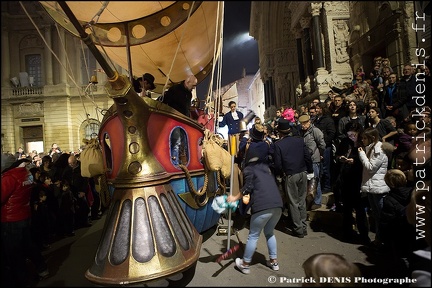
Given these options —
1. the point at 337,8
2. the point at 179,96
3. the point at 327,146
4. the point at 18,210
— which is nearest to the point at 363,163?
the point at 327,146

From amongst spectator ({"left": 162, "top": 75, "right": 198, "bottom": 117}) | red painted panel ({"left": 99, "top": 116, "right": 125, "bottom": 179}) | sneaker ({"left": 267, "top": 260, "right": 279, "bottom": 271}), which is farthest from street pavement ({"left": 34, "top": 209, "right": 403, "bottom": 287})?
spectator ({"left": 162, "top": 75, "right": 198, "bottom": 117})

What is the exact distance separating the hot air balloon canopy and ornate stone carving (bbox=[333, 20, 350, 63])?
7.98 meters

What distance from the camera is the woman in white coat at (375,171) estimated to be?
341 cm

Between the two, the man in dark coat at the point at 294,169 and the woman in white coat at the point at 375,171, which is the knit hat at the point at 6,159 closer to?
the man in dark coat at the point at 294,169

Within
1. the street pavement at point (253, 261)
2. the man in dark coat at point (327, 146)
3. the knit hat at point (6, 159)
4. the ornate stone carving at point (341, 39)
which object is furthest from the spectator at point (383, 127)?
the ornate stone carving at point (341, 39)

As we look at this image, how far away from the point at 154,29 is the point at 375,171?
11.4 feet

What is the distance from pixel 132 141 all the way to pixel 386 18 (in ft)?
33.6

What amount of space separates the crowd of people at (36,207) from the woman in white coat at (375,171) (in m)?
3.71

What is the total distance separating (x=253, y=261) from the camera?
9.24 feet

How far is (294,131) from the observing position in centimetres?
639

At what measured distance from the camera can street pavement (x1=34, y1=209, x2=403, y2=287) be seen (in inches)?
74.1

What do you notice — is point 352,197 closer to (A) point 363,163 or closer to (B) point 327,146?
(A) point 363,163

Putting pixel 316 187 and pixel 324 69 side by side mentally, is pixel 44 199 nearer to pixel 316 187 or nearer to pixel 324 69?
pixel 316 187

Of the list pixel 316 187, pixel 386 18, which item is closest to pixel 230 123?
pixel 316 187
